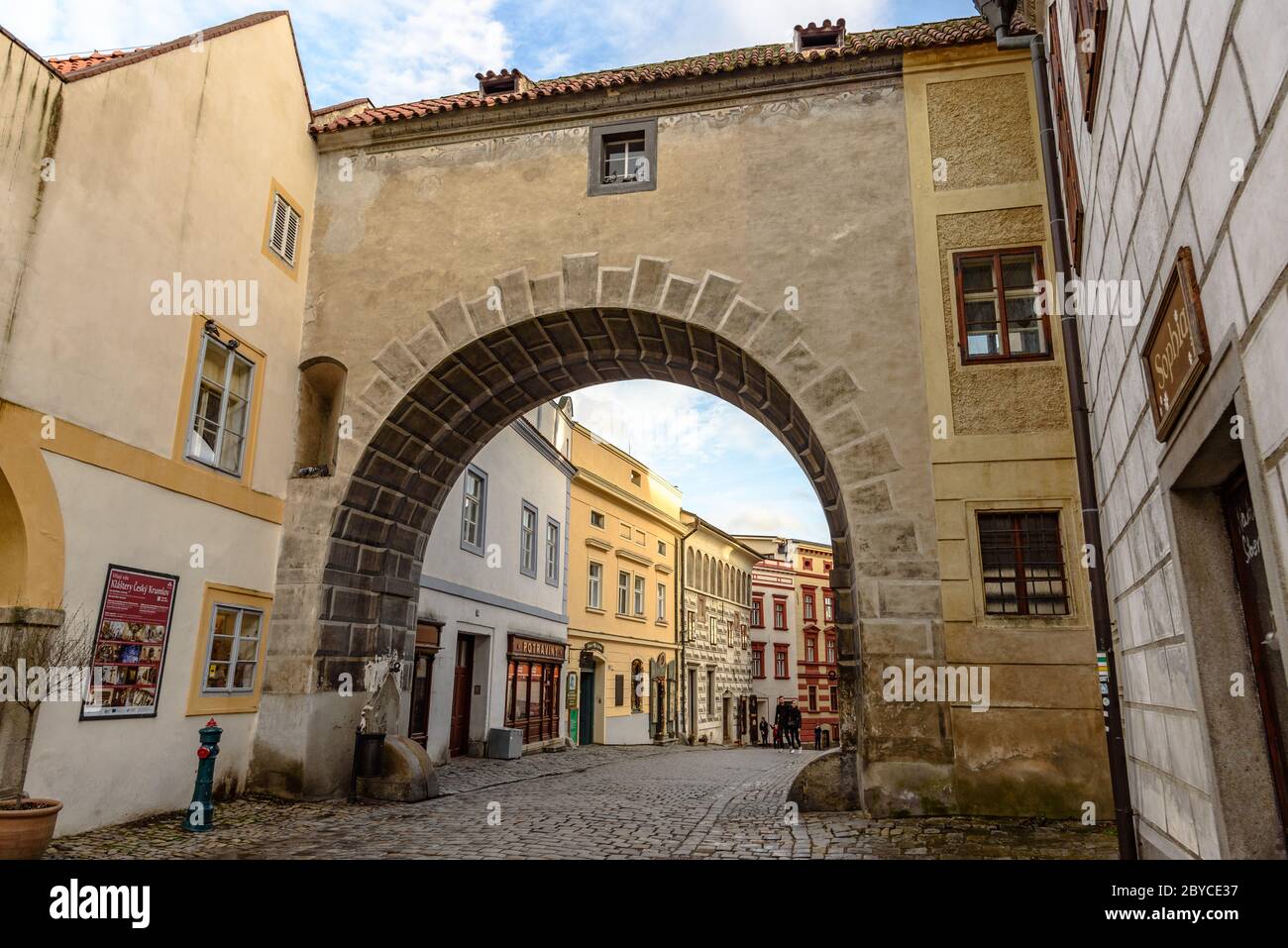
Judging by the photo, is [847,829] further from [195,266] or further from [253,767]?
[195,266]

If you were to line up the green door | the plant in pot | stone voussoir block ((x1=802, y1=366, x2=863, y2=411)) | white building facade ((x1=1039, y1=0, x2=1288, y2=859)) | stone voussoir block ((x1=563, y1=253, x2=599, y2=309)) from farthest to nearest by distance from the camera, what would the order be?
the green door
stone voussoir block ((x1=563, y1=253, x2=599, y2=309))
stone voussoir block ((x1=802, y1=366, x2=863, y2=411))
the plant in pot
white building facade ((x1=1039, y1=0, x2=1288, y2=859))

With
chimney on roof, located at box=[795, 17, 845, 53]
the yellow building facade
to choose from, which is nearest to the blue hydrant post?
chimney on roof, located at box=[795, 17, 845, 53]

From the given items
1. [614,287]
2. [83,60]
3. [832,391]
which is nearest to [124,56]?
[83,60]

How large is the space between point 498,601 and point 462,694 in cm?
214

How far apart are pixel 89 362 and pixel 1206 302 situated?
29.9 feet

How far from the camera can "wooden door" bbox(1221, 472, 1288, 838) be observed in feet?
13.0

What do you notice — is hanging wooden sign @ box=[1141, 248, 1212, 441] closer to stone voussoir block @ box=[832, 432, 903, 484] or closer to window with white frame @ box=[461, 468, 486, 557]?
stone voussoir block @ box=[832, 432, 903, 484]

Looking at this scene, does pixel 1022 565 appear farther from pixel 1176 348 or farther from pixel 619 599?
pixel 619 599

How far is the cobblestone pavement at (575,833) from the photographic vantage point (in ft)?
24.9

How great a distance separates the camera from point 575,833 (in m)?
8.74

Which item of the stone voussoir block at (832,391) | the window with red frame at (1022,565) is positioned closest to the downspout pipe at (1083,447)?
the window with red frame at (1022,565)

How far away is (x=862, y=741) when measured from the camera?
960 cm

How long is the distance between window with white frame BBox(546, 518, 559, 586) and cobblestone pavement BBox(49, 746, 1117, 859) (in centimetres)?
1061
